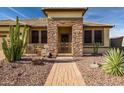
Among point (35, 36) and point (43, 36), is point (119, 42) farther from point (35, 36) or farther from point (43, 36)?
point (35, 36)

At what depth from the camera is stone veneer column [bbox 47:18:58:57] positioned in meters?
21.2

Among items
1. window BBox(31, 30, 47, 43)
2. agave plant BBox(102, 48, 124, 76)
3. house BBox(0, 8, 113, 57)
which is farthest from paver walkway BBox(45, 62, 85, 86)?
window BBox(31, 30, 47, 43)

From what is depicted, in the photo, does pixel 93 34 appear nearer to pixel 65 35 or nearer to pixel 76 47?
pixel 65 35

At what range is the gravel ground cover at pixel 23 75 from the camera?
11242 millimetres

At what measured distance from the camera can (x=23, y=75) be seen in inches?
497

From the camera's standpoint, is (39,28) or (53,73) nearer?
(53,73)

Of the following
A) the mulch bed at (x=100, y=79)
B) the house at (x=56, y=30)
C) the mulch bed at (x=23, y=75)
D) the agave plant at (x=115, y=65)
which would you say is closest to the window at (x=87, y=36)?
the house at (x=56, y=30)

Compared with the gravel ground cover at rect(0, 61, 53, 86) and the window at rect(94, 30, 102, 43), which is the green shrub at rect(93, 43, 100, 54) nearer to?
the window at rect(94, 30, 102, 43)

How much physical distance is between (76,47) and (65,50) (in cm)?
107

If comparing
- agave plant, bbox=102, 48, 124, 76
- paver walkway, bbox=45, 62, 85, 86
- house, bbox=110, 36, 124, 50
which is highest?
house, bbox=110, 36, 124, 50

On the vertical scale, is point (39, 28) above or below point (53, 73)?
above
